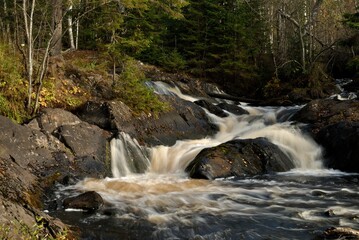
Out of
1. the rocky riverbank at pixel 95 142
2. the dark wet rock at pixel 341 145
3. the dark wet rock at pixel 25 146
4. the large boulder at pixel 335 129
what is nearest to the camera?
the rocky riverbank at pixel 95 142

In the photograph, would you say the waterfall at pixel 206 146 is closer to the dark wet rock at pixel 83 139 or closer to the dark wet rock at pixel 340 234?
the dark wet rock at pixel 83 139

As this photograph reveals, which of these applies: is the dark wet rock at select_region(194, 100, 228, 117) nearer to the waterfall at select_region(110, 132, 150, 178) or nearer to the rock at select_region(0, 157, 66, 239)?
the waterfall at select_region(110, 132, 150, 178)

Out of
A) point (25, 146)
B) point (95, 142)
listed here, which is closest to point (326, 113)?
point (95, 142)

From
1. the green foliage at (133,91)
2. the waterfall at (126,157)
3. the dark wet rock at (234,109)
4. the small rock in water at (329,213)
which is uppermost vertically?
the green foliage at (133,91)

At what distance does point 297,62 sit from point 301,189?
13.2 m

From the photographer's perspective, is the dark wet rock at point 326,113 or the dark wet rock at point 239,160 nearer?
the dark wet rock at point 239,160

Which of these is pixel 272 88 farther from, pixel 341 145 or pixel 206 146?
pixel 206 146

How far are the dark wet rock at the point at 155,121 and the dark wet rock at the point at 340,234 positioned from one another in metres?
6.35

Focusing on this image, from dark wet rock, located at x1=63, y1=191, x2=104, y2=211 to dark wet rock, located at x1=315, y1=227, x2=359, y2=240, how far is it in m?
3.72

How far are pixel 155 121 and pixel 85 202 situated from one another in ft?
18.1

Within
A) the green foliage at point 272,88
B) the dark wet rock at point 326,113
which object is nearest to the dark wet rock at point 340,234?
the dark wet rock at point 326,113

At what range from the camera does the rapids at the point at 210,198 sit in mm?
5996

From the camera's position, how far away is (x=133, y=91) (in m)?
11.8

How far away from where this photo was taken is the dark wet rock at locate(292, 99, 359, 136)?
503 inches
